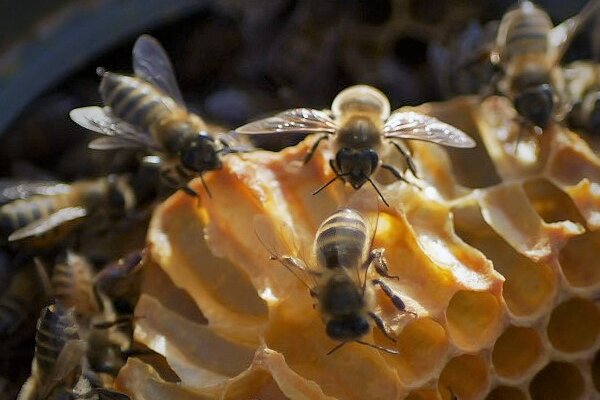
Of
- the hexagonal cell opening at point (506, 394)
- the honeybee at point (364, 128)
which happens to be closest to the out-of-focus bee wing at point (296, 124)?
the honeybee at point (364, 128)

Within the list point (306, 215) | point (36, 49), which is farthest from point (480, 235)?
point (36, 49)

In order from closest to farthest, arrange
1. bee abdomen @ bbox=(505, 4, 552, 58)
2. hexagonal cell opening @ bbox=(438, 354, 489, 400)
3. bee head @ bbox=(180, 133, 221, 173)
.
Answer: hexagonal cell opening @ bbox=(438, 354, 489, 400) < bee head @ bbox=(180, 133, 221, 173) < bee abdomen @ bbox=(505, 4, 552, 58)

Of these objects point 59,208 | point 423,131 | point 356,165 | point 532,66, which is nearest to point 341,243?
point 356,165

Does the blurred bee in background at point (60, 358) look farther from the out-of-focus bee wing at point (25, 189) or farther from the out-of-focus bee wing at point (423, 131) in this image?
the out-of-focus bee wing at point (423, 131)

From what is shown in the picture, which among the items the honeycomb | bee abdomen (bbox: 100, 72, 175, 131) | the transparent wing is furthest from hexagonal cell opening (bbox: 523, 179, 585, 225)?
bee abdomen (bbox: 100, 72, 175, 131)

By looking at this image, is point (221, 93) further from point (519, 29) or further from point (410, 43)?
point (519, 29)

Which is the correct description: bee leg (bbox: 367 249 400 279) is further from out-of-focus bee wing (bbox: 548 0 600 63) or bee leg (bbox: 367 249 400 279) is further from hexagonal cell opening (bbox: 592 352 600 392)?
out-of-focus bee wing (bbox: 548 0 600 63)
